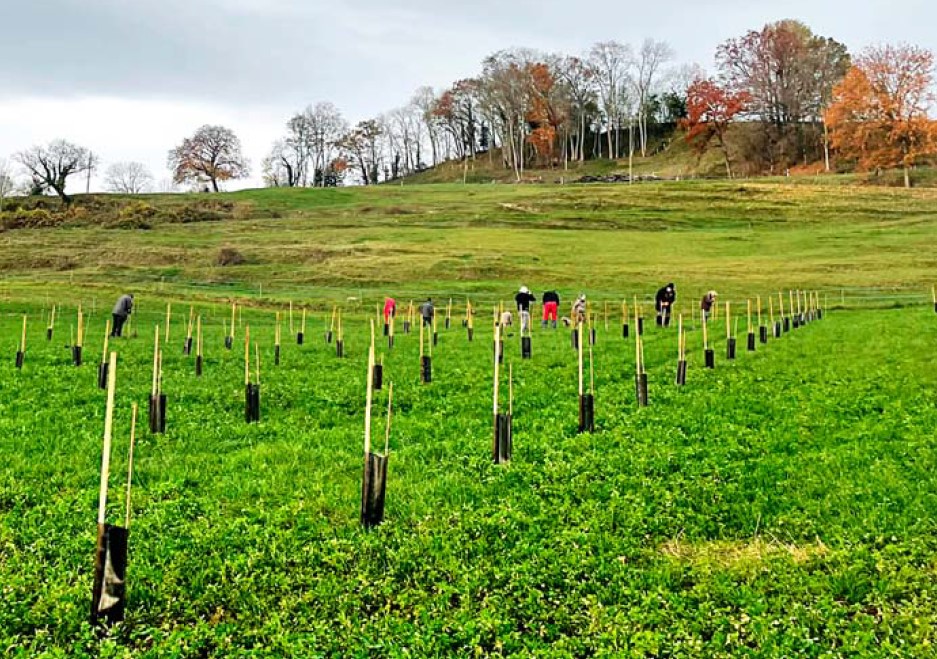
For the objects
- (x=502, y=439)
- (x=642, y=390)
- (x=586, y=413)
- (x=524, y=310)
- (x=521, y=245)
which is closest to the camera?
(x=502, y=439)

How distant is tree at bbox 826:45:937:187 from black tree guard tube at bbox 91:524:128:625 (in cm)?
8886

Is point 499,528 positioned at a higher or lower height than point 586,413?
lower

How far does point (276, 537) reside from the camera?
305 inches

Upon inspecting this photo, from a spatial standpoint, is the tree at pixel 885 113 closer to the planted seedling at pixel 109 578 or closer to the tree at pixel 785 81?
the tree at pixel 785 81

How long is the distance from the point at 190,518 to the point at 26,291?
130ft

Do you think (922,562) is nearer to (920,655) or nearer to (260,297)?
(920,655)

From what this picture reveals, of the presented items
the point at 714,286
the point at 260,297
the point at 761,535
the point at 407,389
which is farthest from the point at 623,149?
the point at 761,535

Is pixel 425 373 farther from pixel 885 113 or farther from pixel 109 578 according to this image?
pixel 885 113

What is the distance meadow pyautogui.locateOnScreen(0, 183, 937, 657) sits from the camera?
235 inches

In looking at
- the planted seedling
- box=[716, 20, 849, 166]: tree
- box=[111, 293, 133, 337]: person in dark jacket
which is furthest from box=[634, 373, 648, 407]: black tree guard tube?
box=[716, 20, 849, 166]: tree

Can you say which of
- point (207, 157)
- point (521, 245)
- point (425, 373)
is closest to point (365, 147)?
point (207, 157)

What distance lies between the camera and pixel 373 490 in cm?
816

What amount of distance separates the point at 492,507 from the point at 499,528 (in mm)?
654

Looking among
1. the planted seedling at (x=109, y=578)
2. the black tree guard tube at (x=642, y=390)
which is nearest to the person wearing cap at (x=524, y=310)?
the black tree guard tube at (x=642, y=390)
